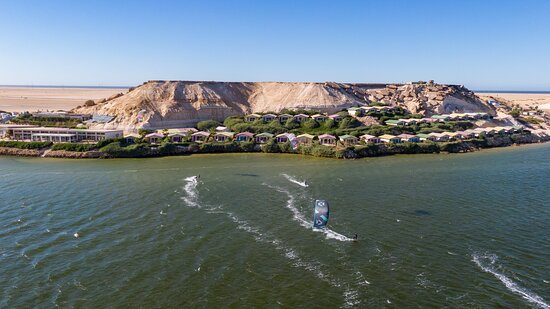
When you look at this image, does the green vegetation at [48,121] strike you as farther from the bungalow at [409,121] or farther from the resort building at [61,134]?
the bungalow at [409,121]

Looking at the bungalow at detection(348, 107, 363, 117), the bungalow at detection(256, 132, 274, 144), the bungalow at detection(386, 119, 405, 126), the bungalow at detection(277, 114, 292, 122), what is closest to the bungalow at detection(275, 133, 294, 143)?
the bungalow at detection(256, 132, 274, 144)

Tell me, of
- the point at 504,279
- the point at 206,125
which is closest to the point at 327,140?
the point at 206,125

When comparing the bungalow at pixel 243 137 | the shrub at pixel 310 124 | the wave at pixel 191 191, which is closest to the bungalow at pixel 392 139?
the shrub at pixel 310 124

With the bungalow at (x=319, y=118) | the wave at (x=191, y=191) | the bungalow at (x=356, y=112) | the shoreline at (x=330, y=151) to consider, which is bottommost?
the wave at (x=191, y=191)

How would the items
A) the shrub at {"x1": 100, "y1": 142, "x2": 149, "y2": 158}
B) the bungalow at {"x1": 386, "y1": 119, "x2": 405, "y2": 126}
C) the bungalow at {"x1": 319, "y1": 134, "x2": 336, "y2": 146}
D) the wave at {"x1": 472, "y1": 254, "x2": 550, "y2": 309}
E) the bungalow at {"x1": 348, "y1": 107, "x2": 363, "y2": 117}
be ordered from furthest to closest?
the bungalow at {"x1": 348, "y1": 107, "x2": 363, "y2": 117} → the bungalow at {"x1": 386, "y1": 119, "x2": 405, "y2": 126} → the bungalow at {"x1": 319, "y1": 134, "x2": 336, "y2": 146} → the shrub at {"x1": 100, "y1": 142, "x2": 149, "y2": 158} → the wave at {"x1": 472, "y1": 254, "x2": 550, "y2": 309}

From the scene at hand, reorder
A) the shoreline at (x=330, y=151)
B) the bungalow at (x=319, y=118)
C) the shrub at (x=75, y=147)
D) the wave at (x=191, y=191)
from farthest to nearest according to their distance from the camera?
the bungalow at (x=319, y=118) < the shrub at (x=75, y=147) < the shoreline at (x=330, y=151) < the wave at (x=191, y=191)

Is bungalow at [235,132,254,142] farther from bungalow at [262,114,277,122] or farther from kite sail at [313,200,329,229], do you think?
kite sail at [313,200,329,229]
